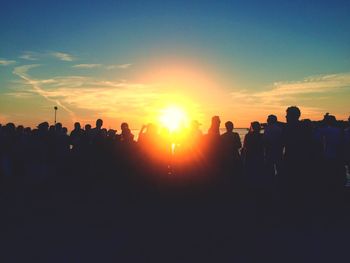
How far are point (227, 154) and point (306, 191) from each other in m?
1.90

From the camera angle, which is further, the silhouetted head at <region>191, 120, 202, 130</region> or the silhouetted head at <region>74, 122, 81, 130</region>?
the silhouetted head at <region>74, 122, 81, 130</region>

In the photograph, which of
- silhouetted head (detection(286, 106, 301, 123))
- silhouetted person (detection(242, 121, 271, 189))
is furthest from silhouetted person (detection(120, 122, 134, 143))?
silhouetted head (detection(286, 106, 301, 123))

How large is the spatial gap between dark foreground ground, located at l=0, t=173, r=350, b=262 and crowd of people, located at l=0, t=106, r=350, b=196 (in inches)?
17.6

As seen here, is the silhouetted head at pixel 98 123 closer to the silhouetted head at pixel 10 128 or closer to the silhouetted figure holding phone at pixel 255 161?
the silhouetted head at pixel 10 128

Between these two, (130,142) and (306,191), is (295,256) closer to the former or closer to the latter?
(306,191)

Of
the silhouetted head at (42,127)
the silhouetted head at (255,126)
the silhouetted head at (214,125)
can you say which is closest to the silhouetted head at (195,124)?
the silhouetted head at (214,125)

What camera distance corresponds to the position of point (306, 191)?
6883mm

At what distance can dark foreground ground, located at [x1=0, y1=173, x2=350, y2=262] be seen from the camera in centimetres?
564

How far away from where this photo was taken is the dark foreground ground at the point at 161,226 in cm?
564

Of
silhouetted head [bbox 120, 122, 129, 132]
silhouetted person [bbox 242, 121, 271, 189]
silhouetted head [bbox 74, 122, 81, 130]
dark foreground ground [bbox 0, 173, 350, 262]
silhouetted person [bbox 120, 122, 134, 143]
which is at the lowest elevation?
dark foreground ground [bbox 0, 173, 350, 262]

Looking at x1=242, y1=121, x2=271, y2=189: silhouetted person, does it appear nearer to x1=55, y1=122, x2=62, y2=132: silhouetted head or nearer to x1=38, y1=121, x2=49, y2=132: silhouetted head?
x1=38, y1=121, x2=49, y2=132: silhouetted head

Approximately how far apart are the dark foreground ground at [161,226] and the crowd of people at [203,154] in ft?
1.47

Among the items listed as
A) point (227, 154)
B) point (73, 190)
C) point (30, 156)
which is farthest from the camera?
point (30, 156)

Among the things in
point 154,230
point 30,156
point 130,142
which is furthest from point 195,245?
point 30,156
